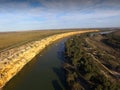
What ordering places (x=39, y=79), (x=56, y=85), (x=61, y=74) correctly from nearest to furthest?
(x=56, y=85), (x=39, y=79), (x=61, y=74)

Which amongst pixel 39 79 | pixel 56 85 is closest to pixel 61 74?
pixel 39 79

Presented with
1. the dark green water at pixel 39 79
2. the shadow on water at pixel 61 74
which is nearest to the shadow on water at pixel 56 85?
the dark green water at pixel 39 79

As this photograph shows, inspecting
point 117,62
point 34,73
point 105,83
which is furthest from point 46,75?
point 117,62

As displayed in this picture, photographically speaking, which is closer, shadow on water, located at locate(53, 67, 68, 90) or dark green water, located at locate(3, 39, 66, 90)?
dark green water, located at locate(3, 39, 66, 90)

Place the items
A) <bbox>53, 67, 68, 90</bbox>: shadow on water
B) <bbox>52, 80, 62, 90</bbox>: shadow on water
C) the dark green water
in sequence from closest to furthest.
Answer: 1. <bbox>52, 80, 62, 90</bbox>: shadow on water
2. the dark green water
3. <bbox>53, 67, 68, 90</bbox>: shadow on water

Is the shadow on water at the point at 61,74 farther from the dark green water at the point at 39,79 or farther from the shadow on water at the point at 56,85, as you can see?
the shadow on water at the point at 56,85

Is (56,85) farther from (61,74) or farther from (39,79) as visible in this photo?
(61,74)

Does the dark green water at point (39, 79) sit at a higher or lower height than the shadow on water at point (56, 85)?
lower

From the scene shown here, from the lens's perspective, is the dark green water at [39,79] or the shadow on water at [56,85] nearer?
the shadow on water at [56,85]

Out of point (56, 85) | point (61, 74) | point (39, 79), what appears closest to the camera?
point (56, 85)

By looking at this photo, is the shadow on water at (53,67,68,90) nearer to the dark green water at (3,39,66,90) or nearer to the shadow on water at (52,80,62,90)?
the dark green water at (3,39,66,90)

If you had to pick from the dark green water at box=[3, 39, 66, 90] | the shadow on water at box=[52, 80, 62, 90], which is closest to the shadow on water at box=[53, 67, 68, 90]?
the dark green water at box=[3, 39, 66, 90]

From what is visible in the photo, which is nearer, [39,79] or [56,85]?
[56,85]
